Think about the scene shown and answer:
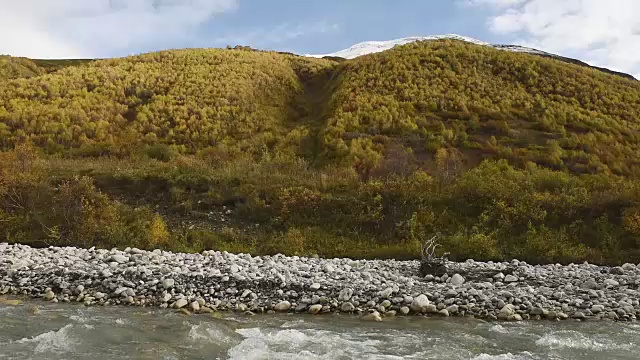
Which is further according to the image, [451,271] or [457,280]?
[451,271]

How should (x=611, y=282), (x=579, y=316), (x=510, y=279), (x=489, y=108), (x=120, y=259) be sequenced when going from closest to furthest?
(x=579, y=316)
(x=611, y=282)
(x=510, y=279)
(x=120, y=259)
(x=489, y=108)

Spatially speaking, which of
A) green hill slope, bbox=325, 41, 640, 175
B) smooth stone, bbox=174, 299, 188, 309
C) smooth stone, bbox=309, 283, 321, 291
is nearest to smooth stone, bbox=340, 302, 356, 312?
smooth stone, bbox=309, 283, 321, 291

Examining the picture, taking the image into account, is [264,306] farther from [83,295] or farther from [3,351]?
[3,351]

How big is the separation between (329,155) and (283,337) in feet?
53.0

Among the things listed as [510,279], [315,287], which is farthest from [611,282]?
[315,287]

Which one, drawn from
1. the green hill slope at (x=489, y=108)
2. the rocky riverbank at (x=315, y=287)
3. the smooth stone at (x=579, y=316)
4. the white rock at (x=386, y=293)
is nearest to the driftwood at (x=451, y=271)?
the rocky riverbank at (x=315, y=287)

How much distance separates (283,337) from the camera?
289 inches

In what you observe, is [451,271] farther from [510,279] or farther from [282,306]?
[282,306]

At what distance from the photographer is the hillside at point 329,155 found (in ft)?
47.1

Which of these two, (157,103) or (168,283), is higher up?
(157,103)

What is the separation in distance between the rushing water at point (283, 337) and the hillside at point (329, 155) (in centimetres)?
527

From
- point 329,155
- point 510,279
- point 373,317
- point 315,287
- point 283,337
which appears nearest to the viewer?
point 283,337

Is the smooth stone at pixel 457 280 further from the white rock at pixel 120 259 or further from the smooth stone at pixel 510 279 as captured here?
the white rock at pixel 120 259

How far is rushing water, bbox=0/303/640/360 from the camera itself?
677cm
